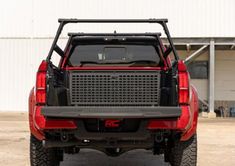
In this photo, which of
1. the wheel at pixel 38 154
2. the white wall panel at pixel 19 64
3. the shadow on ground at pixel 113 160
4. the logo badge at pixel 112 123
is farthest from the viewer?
the white wall panel at pixel 19 64

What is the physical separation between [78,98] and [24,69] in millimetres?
16533

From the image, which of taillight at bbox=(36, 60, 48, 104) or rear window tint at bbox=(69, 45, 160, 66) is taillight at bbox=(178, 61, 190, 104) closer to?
rear window tint at bbox=(69, 45, 160, 66)

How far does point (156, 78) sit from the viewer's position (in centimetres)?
567

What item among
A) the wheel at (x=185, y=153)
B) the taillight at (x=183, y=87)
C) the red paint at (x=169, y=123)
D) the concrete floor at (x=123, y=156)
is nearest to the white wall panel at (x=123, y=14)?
the concrete floor at (x=123, y=156)

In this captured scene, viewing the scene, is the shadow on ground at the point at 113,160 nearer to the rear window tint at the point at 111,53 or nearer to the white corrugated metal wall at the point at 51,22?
the rear window tint at the point at 111,53

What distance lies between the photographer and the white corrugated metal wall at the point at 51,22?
21.0m

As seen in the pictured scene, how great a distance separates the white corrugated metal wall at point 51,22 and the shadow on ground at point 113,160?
41.8 ft

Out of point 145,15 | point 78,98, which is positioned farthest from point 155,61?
point 145,15

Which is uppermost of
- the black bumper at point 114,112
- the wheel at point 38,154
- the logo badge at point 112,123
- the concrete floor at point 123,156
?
the black bumper at point 114,112

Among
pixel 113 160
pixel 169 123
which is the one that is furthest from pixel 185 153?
pixel 113 160

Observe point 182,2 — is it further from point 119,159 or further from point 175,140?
point 175,140

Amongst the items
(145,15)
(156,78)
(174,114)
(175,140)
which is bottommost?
(175,140)

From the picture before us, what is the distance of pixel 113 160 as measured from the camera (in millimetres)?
8117

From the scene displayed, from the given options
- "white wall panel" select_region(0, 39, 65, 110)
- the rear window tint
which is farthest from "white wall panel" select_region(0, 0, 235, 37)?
the rear window tint
